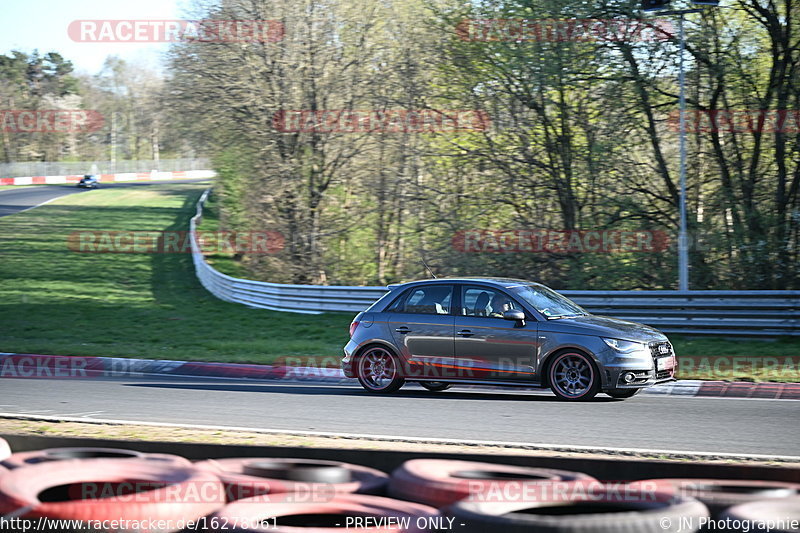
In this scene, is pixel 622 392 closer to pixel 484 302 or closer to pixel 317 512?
pixel 484 302

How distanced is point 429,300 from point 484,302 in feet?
2.59

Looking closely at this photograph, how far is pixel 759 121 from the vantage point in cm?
1956

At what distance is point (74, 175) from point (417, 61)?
62.7m

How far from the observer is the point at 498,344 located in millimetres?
10836

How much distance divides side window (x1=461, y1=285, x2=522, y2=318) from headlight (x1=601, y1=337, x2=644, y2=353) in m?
1.29

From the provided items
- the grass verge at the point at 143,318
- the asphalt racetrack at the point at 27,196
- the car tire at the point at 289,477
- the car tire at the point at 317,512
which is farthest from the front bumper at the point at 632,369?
the asphalt racetrack at the point at 27,196

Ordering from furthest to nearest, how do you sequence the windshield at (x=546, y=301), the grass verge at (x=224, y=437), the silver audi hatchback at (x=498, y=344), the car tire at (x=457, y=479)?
the windshield at (x=546, y=301) < the silver audi hatchback at (x=498, y=344) < the grass verge at (x=224, y=437) < the car tire at (x=457, y=479)

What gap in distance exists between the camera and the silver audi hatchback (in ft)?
34.0

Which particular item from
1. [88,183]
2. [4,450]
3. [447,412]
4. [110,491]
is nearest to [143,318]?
[447,412]

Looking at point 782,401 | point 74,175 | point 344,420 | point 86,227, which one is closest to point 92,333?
point 344,420

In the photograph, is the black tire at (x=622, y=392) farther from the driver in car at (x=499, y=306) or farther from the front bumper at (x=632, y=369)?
the driver in car at (x=499, y=306)

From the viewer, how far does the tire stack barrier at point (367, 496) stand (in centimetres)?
410

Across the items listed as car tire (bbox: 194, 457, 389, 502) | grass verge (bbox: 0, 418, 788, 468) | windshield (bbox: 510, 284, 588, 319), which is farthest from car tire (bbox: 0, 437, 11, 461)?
windshield (bbox: 510, 284, 588, 319)

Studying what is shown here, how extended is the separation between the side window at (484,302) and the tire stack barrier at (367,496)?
234 inches
